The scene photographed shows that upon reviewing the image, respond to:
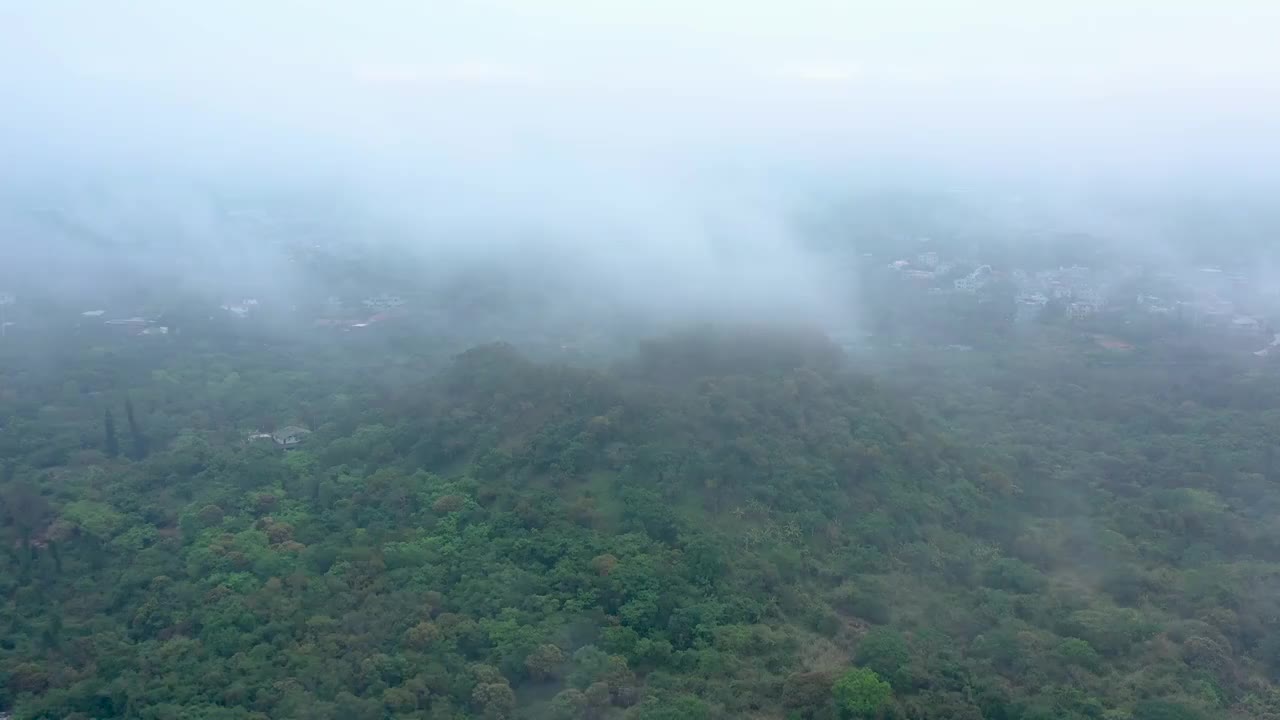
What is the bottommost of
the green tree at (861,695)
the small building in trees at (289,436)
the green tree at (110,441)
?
the green tree at (861,695)

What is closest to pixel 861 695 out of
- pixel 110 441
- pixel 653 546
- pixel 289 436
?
pixel 653 546

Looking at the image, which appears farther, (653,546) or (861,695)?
(653,546)

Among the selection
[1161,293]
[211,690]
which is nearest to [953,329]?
[1161,293]

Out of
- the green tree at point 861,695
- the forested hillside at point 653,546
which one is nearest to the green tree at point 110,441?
the forested hillside at point 653,546

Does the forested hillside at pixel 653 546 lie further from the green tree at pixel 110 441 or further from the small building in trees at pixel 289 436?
the small building in trees at pixel 289 436

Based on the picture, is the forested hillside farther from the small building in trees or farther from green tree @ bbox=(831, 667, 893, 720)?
the small building in trees

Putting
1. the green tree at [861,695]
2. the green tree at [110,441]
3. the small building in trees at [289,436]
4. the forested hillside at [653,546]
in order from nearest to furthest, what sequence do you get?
1. the green tree at [861,695]
2. the forested hillside at [653,546]
3. the green tree at [110,441]
4. the small building in trees at [289,436]

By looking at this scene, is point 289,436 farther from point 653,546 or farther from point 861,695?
point 861,695

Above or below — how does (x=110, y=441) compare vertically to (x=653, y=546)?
above

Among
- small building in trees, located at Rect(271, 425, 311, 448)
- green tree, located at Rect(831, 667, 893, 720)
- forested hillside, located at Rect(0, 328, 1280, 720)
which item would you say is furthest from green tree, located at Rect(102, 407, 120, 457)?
green tree, located at Rect(831, 667, 893, 720)
